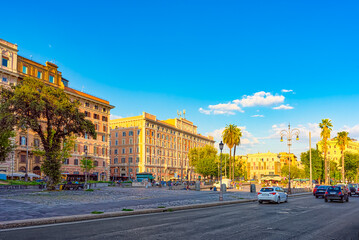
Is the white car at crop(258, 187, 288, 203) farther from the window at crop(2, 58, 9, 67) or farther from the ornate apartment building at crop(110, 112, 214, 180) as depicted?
the ornate apartment building at crop(110, 112, 214, 180)

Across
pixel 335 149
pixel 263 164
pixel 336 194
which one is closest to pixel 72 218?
pixel 336 194

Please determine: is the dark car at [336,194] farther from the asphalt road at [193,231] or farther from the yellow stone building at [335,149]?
the yellow stone building at [335,149]

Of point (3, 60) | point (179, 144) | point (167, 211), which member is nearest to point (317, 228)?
point (167, 211)

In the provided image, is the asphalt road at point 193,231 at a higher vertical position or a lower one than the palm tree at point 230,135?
lower

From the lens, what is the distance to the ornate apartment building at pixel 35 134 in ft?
185

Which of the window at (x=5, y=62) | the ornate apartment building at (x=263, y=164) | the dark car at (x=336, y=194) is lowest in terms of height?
the ornate apartment building at (x=263, y=164)

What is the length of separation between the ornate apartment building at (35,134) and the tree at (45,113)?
27.2 ft

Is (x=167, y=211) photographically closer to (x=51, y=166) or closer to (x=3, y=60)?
(x=51, y=166)

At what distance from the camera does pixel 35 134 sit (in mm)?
63500

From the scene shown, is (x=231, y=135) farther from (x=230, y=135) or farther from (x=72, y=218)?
(x=72, y=218)

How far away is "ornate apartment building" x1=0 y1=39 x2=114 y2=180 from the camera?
56.4 meters

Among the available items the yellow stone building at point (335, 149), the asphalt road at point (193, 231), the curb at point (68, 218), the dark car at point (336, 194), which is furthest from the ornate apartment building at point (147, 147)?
the yellow stone building at point (335, 149)

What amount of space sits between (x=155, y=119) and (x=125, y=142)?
12.0m

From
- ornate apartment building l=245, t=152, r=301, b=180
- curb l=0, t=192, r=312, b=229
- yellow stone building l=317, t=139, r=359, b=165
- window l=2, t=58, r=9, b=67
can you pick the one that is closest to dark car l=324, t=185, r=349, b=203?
curb l=0, t=192, r=312, b=229
